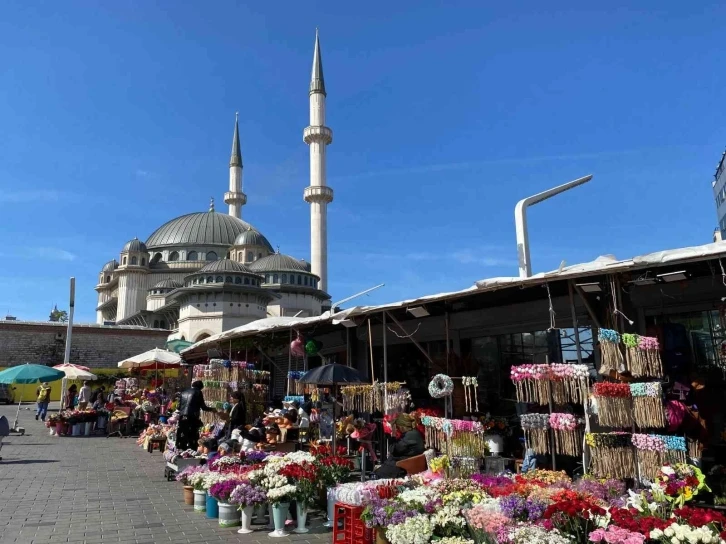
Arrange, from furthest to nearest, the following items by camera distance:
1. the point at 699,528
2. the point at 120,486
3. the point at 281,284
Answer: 1. the point at 281,284
2. the point at 120,486
3. the point at 699,528

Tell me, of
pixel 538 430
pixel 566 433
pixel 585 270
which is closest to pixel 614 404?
pixel 566 433

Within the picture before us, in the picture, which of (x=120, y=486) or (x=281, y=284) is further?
(x=281, y=284)

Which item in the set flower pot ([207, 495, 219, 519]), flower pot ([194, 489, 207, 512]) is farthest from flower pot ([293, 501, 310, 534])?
flower pot ([194, 489, 207, 512])

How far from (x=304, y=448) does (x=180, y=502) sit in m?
3.35

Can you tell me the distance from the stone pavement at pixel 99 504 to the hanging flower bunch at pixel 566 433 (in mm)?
2704

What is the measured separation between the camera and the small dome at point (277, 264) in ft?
176

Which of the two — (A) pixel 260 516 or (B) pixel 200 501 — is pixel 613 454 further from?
(B) pixel 200 501

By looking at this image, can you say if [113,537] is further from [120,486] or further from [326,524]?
[120,486]

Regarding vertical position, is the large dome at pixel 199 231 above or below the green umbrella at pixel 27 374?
above

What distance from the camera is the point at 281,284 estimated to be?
52562 millimetres

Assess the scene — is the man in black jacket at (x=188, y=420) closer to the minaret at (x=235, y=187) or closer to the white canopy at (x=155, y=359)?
the white canopy at (x=155, y=359)

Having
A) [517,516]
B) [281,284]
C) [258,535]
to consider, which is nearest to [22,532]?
[258,535]

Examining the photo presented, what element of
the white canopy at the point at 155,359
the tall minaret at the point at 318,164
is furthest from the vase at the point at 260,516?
the tall minaret at the point at 318,164

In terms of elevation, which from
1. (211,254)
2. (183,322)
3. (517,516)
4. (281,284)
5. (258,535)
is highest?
(211,254)
